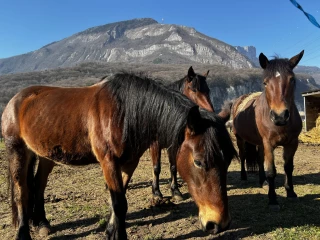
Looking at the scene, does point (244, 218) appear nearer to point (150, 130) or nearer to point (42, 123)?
point (150, 130)

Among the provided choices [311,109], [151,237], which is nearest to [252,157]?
[151,237]

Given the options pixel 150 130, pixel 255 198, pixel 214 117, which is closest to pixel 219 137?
pixel 214 117

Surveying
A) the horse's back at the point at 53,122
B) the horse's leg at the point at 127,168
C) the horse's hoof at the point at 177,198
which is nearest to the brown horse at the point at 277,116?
the horse's hoof at the point at 177,198

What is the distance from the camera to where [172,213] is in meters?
4.62

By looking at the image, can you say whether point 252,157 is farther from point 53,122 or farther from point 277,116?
point 53,122

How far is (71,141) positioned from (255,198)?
3655 mm

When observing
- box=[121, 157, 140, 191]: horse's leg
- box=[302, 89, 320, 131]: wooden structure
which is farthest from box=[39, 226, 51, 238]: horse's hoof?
box=[302, 89, 320, 131]: wooden structure

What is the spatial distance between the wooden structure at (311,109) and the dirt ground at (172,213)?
31.7 feet

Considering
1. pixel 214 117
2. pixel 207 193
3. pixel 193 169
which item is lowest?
pixel 207 193

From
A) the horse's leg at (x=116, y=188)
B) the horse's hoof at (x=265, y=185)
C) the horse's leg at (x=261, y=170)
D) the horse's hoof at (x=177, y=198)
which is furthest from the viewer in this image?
the horse's leg at (x=261, y=170)

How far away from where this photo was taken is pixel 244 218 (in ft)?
14.0

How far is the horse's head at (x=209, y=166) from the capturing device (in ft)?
8.37

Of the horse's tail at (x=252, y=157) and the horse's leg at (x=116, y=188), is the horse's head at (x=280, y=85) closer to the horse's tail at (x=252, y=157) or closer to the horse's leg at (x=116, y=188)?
the horse's leg at (x=116, y=188)

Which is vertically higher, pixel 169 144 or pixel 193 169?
pixel 169 144
